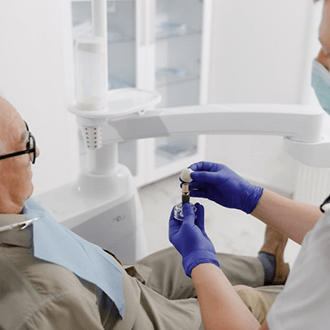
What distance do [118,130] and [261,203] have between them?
1.81ft

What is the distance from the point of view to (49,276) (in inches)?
40.4

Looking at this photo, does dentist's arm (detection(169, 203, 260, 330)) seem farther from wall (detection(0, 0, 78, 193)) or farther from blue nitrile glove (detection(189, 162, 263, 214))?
wall (detection(0, 0, 78, 193))

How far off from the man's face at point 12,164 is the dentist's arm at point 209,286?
15.7 inches

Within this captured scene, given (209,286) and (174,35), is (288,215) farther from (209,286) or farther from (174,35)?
(174,35)

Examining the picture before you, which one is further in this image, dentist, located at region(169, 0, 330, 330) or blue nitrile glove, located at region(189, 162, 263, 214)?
blue nitrile glove, located at region(189, 162, 263, 214)

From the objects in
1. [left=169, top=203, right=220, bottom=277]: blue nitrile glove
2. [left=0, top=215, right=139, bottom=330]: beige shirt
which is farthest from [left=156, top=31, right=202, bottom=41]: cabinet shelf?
[left=0, top=215, right=139, bottom=330]: beige shirt

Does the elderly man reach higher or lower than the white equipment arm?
lower

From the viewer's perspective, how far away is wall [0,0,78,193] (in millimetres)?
2297

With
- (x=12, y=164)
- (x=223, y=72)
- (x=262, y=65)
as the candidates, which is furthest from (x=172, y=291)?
(x=223, y=72)

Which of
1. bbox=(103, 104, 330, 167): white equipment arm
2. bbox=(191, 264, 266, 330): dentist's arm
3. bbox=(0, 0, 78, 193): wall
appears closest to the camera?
bbox=(191, 264, 266, 330): dentist's arm

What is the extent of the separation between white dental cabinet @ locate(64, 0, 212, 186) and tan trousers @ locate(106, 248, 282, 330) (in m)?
1.36

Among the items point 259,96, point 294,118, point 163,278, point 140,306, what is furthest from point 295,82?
point 140,306

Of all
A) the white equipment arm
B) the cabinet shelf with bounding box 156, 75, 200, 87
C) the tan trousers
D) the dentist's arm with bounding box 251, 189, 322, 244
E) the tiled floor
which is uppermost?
the white equipment arm

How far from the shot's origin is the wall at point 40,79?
230 cm
